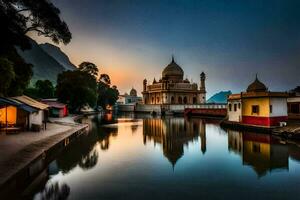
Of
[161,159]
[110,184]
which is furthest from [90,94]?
[110,184]

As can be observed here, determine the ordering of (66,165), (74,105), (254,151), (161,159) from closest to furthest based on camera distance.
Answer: (66,165) → (161,159) → (254,151) → (74,105)

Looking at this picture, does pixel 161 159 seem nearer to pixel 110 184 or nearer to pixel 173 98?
pixel 110 184

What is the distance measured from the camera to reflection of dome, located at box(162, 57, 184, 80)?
96000mm

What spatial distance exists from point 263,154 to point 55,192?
13.9 m

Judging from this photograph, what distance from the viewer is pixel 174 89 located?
91.2 metres

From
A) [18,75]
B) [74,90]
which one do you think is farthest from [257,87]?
[18,75]

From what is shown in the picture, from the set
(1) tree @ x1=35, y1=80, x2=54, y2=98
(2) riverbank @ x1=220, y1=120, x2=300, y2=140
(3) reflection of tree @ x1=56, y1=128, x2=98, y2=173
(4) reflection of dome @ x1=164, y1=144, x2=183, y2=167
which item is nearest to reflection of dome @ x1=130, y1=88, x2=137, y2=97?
(1) tree @ x1=35, y1=80, x2=54, y2=98

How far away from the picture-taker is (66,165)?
14164mm

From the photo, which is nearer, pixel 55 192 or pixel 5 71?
pixel 55 192

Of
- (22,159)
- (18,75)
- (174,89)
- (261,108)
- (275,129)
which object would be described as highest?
(174,89)

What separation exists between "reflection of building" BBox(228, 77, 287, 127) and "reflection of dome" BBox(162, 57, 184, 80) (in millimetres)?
59880

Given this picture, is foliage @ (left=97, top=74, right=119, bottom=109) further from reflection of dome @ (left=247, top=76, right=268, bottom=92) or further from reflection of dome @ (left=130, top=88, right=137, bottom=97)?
reflection of dome @ (left=130, top=88, right=137, bottom=97)

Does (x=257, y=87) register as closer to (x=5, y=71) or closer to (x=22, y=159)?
(x=5, y=71)

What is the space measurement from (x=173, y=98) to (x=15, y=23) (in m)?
75.5
